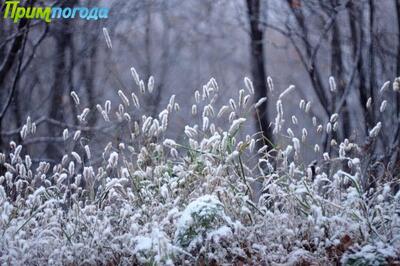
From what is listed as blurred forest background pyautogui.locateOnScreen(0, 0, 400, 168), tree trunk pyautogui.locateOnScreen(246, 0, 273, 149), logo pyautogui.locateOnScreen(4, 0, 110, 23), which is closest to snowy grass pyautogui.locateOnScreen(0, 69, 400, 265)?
blurred forest background pyautogui.locateOnScreen(0, 0, 400, 168)

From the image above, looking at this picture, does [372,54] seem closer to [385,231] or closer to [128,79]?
[128,79]

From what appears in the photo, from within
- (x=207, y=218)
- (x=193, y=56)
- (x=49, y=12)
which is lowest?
(x=207, y=218)

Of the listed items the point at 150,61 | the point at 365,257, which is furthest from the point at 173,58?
A: the point at 365,257

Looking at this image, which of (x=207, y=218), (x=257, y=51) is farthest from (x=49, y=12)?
(x=207, y=218)

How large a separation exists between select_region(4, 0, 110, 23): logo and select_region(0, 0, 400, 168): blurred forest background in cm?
8

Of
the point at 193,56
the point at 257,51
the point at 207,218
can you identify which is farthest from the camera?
the point at 193,56

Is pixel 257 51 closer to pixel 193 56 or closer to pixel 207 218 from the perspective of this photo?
pixel 193 56

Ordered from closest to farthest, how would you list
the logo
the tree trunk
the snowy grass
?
the snowy grass < the tree trunk < the logo

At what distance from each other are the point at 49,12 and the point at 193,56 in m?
2.03

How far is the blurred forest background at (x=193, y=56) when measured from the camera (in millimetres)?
7996

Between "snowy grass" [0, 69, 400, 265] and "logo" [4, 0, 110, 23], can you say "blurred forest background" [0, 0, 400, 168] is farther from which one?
"snowy grass" [0, 69, 400, 265]

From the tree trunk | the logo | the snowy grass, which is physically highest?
the logo

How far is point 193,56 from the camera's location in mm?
9141

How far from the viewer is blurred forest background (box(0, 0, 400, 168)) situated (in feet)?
26.2
